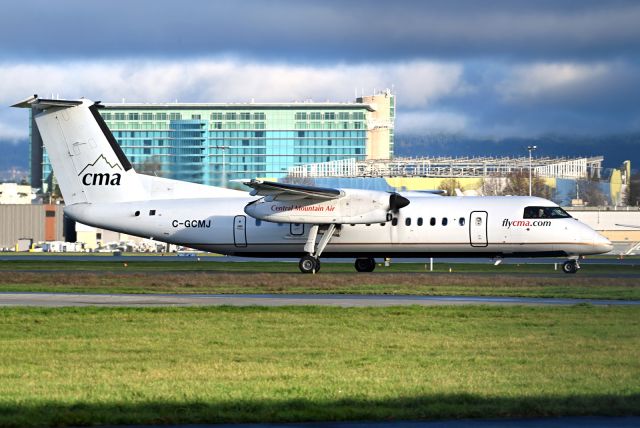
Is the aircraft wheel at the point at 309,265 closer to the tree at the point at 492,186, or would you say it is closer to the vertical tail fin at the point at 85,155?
the vertical tail fin at the point at 85,155

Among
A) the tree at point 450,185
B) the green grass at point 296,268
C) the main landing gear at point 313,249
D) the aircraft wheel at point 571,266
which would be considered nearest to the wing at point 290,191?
the main landing gear at point 313,249

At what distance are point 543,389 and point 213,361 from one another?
5516 millimetres

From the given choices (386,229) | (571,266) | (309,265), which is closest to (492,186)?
(571,266)

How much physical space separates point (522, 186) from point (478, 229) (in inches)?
4149

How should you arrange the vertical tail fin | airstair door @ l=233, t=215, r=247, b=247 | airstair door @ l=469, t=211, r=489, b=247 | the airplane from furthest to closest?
airstair door @ l=233, t=215, r=247, b=247 < the vertical tail fin < the airplane < airstair door @ l=469, t=211, r=489, b=247

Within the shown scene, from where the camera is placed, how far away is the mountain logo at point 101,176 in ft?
154

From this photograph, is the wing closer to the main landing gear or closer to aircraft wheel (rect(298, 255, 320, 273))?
the main landing gear

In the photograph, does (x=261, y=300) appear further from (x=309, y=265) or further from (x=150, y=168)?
(x=150, y=168)

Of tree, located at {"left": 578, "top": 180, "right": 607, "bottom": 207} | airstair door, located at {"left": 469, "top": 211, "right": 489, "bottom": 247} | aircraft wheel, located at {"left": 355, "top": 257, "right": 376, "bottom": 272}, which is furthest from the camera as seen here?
tree, located at {"left": 578, "top": 180, "right": 607, "bottom": 207}

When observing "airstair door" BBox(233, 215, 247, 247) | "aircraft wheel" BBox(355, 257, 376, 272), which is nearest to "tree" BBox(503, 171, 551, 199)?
"aircraft wheel" BBox(355, 257, 376, 272)

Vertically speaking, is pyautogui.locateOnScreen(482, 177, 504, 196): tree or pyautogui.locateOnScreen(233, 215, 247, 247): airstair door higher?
pyautogui.locateOnScreen(482, 177, 504, 196): tree

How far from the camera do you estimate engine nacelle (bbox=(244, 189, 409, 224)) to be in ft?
146

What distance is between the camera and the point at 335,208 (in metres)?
45.2

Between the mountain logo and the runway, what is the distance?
1466cm
